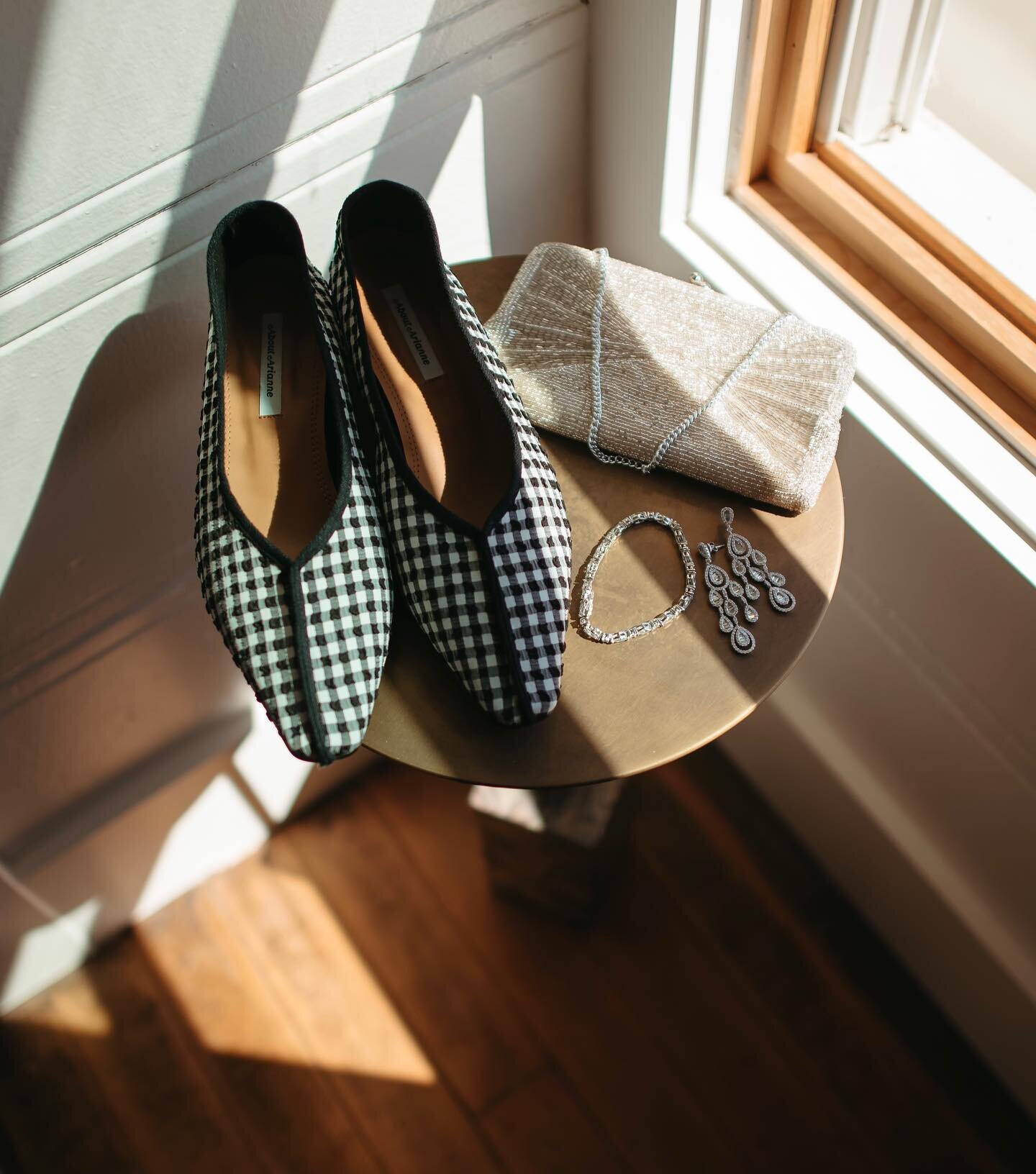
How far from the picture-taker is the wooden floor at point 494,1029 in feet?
3.35

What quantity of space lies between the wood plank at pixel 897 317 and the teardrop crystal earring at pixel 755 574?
0.22 metres

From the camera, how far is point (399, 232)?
764 mm

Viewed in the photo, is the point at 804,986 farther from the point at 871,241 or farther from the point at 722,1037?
the point at 871,241

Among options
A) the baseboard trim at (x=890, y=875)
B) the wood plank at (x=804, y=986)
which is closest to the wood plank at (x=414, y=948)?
the wood plank at (x=804, y=986)

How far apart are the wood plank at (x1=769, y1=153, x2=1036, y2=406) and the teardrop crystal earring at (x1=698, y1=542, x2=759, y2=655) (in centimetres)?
28

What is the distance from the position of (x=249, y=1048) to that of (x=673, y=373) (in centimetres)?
83

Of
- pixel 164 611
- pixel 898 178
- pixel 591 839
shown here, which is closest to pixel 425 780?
pixel 591 839

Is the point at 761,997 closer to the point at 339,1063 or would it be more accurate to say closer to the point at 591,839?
the point at 591,839

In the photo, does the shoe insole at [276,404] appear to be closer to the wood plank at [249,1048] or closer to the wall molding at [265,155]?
Answer: the wall molding at [265,155]

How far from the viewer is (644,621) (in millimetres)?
672

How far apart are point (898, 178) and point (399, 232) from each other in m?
0.41

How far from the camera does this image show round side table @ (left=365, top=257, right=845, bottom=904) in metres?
0.63

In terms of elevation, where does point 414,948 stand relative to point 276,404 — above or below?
below

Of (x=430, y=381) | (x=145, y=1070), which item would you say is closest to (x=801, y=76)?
(x=430, y=381)
